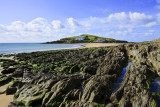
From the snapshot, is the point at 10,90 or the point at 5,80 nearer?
the point at 10,90

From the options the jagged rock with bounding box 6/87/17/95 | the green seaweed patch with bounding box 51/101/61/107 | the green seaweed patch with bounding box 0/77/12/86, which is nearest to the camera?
the green seaweed patch with bounding box 51/101/61/107

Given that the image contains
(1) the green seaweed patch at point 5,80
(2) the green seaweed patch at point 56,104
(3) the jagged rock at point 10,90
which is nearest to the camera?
(2) the green seaweed patch at point 56,104

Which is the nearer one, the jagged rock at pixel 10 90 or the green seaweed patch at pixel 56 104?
the green seaweed patch at pixel 56 104

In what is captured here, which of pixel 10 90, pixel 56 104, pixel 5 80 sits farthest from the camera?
pixel 5 80

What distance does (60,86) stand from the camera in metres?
14.8

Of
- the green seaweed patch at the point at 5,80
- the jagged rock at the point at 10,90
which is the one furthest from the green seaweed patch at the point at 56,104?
the green seaweed patch at the point at 5,80

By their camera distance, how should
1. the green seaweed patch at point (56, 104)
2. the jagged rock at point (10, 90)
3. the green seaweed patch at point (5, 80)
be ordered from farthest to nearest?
1. the green seaweed patch at point (5, 80)
2. the jagged rock at point (10, 90)
3. the green seaweed patch at point (56, 104)

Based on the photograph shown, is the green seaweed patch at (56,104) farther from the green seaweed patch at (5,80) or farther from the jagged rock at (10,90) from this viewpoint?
the green seaweed patch at (5,80)

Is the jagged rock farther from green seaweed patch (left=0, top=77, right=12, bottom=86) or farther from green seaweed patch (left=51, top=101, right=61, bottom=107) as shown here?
green seaweed patch (left=51, top=101, right=61, bottom=107)

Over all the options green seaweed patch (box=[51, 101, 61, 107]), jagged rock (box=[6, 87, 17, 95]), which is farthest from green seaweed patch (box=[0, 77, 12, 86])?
green seaweed patch (box=[51, 101, 61, 107])

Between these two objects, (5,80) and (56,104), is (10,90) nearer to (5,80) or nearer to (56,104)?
(5,80)

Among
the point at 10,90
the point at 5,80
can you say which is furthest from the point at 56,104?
the point at 5,80

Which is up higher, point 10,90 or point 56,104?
point 56,104

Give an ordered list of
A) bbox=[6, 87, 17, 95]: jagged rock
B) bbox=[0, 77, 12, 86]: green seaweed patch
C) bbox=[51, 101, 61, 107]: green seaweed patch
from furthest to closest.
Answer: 1. bbox=[0, 77, 12, 86]: green seaweed patch
2. bbox=[6, 87, 17, 95]: jagged rock
3. bbox=[51, 101, 61, 107]: green seaweed patch
